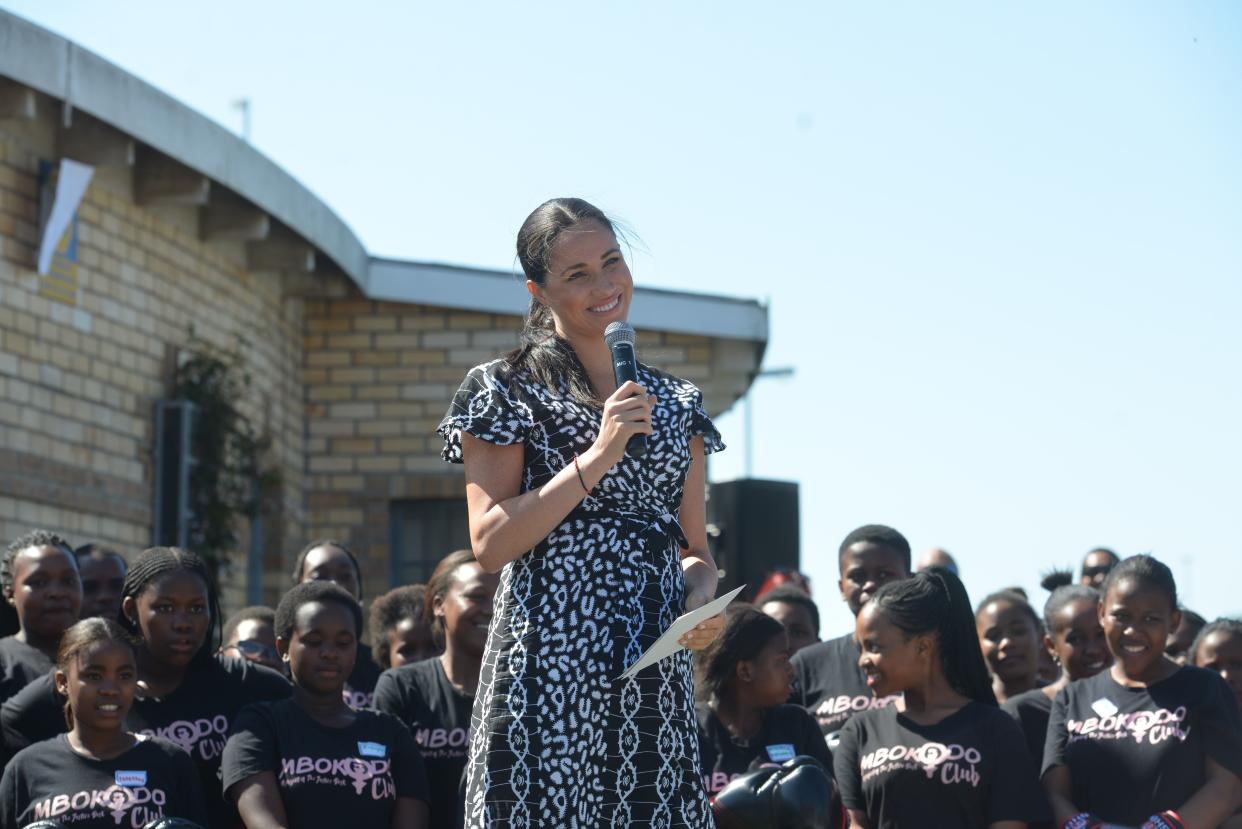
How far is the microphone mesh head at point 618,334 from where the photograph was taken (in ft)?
10.5

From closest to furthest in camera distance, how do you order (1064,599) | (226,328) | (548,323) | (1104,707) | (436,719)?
(548,323), (1104,707), (436,719), (1064,599), (226,328)

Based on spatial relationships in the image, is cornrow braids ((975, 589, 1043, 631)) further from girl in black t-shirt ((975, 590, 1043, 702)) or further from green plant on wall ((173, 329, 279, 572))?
green plant on wall ((173, 329, 279, 572))

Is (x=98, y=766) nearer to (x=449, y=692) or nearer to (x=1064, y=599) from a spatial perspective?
(x=449, y=692)

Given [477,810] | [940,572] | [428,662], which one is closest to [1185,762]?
[940,572]

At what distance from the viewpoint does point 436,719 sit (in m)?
5.58

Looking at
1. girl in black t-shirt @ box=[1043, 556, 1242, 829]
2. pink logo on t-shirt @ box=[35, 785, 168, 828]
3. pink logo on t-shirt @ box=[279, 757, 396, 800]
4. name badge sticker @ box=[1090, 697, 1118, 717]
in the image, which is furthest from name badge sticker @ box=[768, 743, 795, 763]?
pink logo on t-shirt @ box=[35, 785, 168, 828]

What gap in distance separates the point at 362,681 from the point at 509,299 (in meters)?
6.77

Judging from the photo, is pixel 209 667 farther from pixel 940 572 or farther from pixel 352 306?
pixel 352 306

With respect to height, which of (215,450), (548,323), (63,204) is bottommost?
(548,323)

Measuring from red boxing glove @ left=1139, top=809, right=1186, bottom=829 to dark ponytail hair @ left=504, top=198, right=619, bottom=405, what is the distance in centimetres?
257

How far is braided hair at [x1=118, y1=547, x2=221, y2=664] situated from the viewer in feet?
18.0

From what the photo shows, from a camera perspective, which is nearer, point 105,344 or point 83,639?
point 83,639

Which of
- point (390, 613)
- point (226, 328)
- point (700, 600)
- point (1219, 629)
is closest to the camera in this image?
point (700, 600)

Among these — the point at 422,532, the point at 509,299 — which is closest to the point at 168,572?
the point at 509,299
